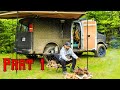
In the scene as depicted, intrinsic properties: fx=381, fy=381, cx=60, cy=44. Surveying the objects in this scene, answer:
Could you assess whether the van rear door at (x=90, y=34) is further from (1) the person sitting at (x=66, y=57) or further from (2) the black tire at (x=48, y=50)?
(1) the person sitting at (x=66, y=57)

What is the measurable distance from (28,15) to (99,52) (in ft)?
9.87

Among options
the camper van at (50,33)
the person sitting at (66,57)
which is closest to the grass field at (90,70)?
the person sitting at (66,57)

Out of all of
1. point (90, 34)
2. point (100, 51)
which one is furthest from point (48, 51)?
point (100, 51)

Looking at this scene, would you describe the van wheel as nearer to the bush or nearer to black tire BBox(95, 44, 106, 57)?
black tire BBox(95, 44, 106, 57)

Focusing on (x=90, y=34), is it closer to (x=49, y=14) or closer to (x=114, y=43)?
(x=114, y=43)

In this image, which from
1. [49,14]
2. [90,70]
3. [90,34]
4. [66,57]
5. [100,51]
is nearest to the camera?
[66,57]

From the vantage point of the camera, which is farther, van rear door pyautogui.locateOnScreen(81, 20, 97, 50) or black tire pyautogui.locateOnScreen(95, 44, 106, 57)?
black tire pyautogui.locateOnScreen(95, 44, 106, 57)

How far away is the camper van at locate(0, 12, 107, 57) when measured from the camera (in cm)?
1080

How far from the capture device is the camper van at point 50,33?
10.8m

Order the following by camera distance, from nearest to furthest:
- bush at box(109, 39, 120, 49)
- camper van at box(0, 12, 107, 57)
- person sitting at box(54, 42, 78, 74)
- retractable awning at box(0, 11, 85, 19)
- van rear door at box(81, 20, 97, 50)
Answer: person sitting at box(54, 42, 78, 74)
retractable awning at box(0, 11, 85, 19)
camper van at box(0, 12, 107, 57)
van rear door at box(81, 20, 97, 50)
bush at box(109, 39, 120, 49)

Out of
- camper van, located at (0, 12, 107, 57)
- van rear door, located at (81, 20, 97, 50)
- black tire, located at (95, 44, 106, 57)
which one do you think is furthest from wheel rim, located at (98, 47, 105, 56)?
camper van, located at (0, 12, 107, 57)

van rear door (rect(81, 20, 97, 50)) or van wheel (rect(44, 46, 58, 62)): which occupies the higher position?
van rear door (rect(81, 20, 97, 50))

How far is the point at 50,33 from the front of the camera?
36.2 ft

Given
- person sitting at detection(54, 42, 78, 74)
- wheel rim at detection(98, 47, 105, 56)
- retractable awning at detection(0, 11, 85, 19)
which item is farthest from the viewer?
wheel rim at detection(98, 47, 105, 56)
